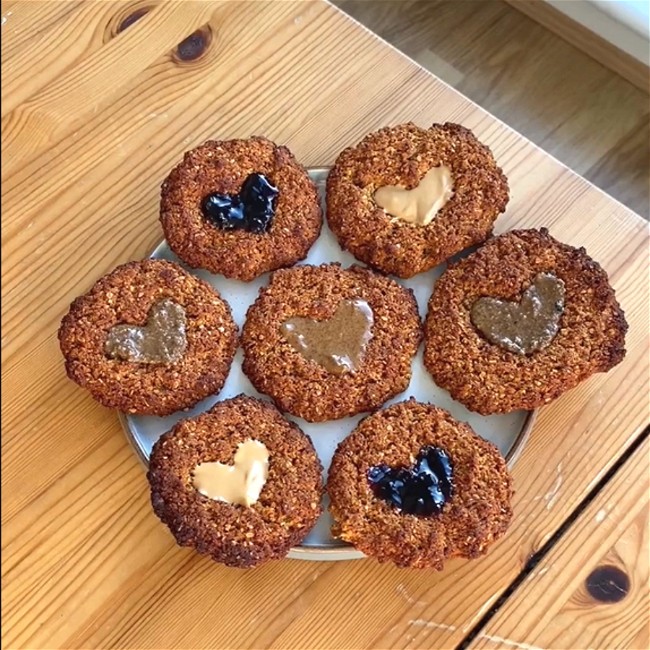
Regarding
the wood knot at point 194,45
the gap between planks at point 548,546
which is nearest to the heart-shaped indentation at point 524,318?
the gap between planks at point 548,546

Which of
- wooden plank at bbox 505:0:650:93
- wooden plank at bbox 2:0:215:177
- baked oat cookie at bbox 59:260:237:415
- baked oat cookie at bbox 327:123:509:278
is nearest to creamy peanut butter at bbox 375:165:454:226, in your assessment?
baked oat cookie at bbox 327:123:509:278

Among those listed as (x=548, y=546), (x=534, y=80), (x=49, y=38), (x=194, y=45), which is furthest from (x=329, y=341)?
(x=534, y=80)

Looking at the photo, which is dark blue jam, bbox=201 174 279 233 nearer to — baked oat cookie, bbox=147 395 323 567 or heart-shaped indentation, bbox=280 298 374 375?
heart-shaped indentation, bbox=280 298 374 375

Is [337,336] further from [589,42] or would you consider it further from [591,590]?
[589,42]

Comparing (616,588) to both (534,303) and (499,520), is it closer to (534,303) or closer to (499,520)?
(499,520)

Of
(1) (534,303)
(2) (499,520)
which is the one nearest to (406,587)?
(2) (499,520)
